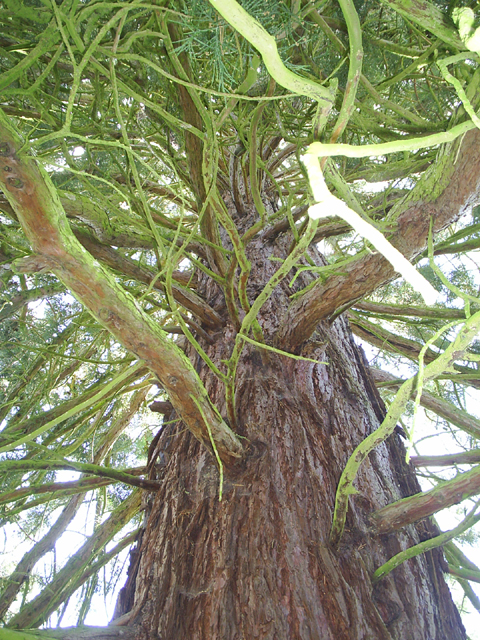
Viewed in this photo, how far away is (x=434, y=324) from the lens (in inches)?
77.0

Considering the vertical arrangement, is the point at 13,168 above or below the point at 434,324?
below

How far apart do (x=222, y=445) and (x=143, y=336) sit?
1.34 ft

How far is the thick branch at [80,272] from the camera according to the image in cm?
64

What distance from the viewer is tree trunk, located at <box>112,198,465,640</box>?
922 mm

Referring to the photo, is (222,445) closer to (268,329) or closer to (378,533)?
(378,533)

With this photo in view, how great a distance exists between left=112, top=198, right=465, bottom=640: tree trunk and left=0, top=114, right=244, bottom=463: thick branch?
1.21 ft

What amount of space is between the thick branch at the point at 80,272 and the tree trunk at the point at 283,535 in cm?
37

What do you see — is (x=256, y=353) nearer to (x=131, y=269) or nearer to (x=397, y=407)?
(x=131, y=269)

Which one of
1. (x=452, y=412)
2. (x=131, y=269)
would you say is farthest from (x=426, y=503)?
(x=131, y=269)

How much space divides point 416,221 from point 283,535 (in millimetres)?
833

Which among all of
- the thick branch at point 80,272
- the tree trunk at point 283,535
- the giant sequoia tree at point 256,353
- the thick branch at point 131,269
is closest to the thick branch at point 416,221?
the giant sequoia tree at point 256,353

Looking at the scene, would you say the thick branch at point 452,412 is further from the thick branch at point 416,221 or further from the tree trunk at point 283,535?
the thick branch at point 416,221

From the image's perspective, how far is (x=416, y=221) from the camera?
40.7 inches

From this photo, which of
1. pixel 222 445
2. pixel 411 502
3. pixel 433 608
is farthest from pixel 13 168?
pixel 433 608
